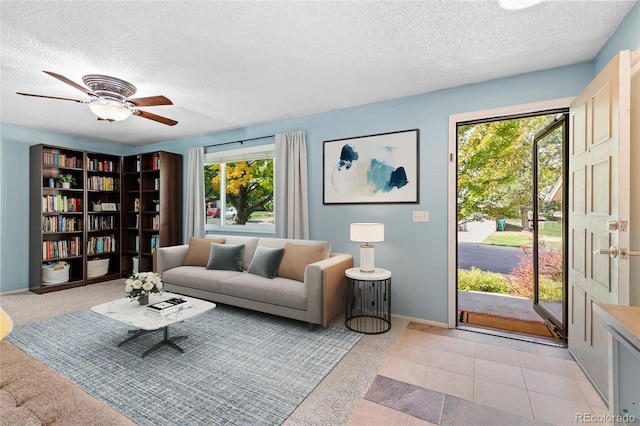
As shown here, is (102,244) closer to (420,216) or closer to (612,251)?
(420,216)

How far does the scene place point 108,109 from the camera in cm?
264

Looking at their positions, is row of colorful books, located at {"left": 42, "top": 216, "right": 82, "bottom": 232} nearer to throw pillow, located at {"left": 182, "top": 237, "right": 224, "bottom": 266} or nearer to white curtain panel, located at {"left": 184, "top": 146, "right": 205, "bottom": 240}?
white curtain panel, located at {"left": 184, "top": 146, "right": 205, "bottom": 240}

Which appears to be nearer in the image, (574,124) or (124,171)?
(574,124)

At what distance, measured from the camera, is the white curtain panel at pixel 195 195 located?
188 inches

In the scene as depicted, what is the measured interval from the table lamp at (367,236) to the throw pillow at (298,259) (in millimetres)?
514

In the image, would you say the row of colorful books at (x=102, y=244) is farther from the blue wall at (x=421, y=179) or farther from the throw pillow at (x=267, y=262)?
the throw pillow at (x=267, y=262)

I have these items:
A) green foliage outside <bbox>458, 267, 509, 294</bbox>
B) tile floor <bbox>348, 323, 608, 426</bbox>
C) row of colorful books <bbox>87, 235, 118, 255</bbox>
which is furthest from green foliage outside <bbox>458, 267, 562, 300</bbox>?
row of colorful books <bbox>87, 235, 118, 255</bbox>

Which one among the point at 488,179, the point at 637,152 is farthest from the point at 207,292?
the point at 488,179

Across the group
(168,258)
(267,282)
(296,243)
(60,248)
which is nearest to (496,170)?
(296,243)

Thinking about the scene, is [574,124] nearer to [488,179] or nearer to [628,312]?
[628,312]

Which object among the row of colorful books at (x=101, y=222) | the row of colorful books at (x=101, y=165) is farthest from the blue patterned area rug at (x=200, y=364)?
the row of colorful books at (x=101, y=165)

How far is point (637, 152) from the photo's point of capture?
1759mm

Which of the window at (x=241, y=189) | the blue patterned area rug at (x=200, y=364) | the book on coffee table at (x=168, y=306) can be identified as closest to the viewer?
the blue patterned area rug at (x=200, y=364)

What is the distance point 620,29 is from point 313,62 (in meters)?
2.11
